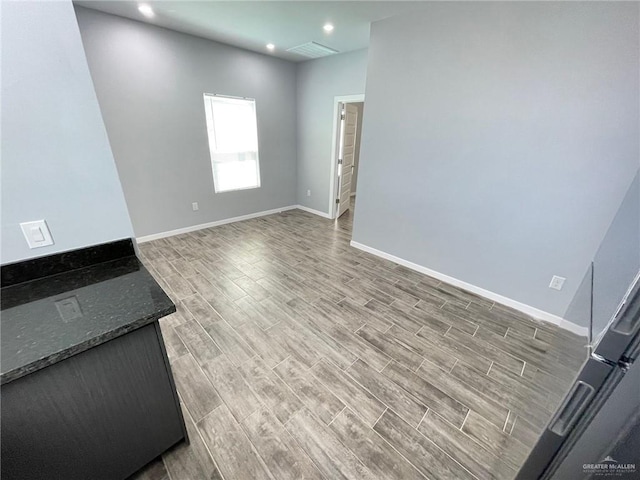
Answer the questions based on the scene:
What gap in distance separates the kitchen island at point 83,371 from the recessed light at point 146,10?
9.59 feet

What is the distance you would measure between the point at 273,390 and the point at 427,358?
3.76 ft

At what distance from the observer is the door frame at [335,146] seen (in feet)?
13.1

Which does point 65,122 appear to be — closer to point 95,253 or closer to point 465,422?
point 95,253

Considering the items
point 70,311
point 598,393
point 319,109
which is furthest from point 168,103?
point 598,393

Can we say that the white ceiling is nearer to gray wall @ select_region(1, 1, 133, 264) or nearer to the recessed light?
the recessed light

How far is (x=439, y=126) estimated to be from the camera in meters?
2.56

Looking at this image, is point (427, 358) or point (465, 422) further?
point (427, 358)

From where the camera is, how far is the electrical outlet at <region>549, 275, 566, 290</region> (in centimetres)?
218

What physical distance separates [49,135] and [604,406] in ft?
6.02

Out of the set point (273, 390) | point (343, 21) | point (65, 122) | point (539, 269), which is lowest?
point (273, 390)

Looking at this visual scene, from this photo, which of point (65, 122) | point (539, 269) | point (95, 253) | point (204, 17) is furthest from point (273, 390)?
point (204, 17)

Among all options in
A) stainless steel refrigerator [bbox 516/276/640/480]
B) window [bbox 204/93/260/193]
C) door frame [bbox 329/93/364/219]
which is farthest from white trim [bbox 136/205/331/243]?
stainless steel refrigerator [bbox 516/276/640/480]

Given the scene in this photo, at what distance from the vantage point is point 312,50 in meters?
3.72

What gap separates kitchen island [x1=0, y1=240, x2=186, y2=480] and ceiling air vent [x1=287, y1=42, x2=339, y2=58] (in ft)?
12.3
